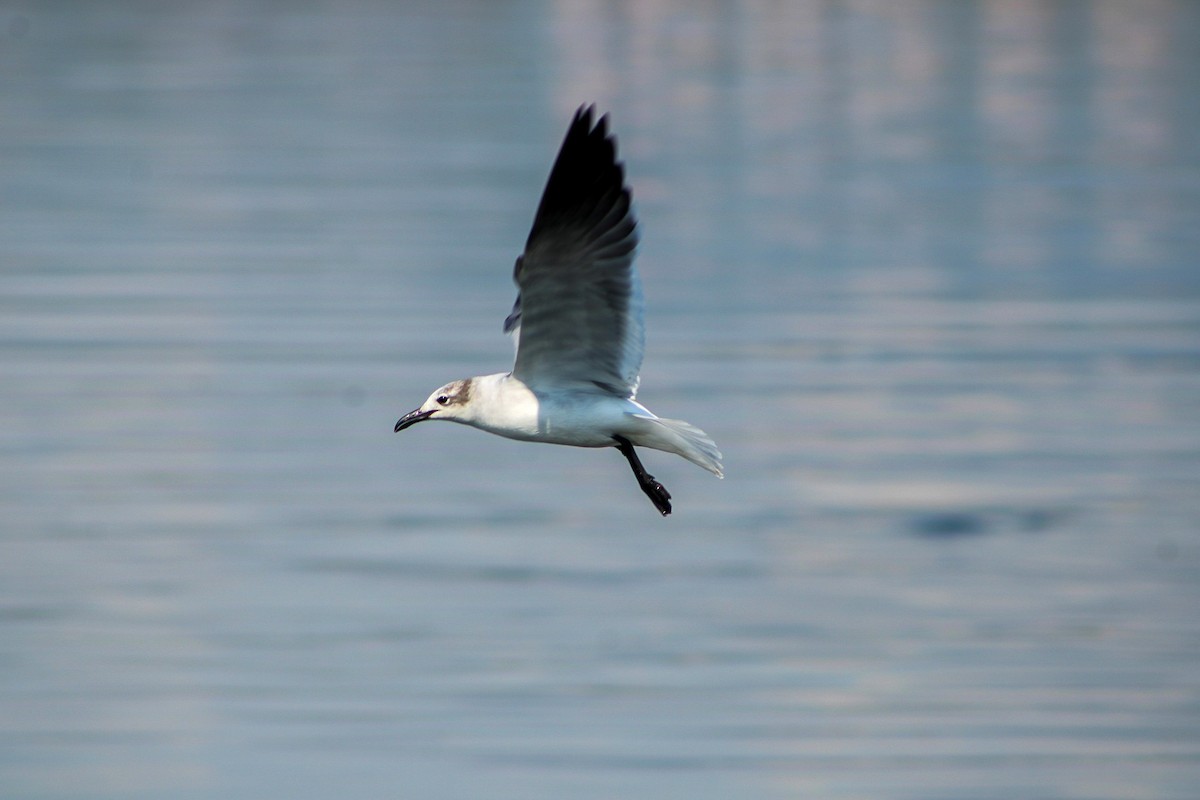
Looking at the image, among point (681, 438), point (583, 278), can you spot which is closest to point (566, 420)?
point (681, 438)

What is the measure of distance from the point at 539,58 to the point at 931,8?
1736 centimetres

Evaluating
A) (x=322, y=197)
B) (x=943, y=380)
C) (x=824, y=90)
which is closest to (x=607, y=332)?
(x=943, y=380)

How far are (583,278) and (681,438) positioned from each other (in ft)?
2.52

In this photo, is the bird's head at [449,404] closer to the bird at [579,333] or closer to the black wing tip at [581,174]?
the bird at [579,333]

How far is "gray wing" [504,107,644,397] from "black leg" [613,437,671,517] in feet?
0.75

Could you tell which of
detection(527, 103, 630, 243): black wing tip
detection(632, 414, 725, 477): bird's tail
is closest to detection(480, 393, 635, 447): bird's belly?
detection(632, 414, 725, 477): bird's tail

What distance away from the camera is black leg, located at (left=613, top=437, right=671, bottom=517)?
884 cm

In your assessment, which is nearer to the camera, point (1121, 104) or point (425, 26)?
point (1121, 104)

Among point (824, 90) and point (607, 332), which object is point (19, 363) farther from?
point (824, 90)

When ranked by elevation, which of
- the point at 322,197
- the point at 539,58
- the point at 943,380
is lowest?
the point at 943,380

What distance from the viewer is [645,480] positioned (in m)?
9.02

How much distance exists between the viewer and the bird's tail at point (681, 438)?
8648mm

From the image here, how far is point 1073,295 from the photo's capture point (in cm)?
2486

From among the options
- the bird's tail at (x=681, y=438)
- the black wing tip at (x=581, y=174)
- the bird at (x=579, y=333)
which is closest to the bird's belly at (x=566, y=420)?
the bird at (x=579, y=333)
